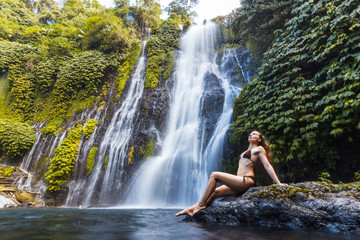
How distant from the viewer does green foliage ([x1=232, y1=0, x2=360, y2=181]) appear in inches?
188

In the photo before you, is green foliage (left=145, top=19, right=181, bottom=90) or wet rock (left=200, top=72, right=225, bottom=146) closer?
wet rock (left=200, top=72, right=225, bottom=146)

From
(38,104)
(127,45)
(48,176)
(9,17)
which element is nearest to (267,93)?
(48,176)

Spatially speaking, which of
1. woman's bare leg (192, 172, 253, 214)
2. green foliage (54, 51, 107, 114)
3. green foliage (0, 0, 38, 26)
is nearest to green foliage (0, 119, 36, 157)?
green foliage (54, 51, 107, 114)

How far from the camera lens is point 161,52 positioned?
53.7 feet

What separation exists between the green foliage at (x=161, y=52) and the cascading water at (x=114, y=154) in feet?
3.69

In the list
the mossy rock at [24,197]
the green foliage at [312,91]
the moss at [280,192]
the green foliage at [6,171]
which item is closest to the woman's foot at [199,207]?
the moss at [280,192]

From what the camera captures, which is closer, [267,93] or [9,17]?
[267,93]

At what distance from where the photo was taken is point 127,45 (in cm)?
1706

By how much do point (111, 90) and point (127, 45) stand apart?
4.96m

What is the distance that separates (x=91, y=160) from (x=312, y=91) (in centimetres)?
1075

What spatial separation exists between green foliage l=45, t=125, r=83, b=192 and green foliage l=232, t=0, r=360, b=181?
9009mm

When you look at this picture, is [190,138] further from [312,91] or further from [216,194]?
[216,194]

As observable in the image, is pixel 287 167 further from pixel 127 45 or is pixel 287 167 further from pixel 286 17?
pixel 127 45

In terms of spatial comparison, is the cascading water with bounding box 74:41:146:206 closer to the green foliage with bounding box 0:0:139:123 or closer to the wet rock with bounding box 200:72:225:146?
the green foliage with bounding box 0:0:139:123
